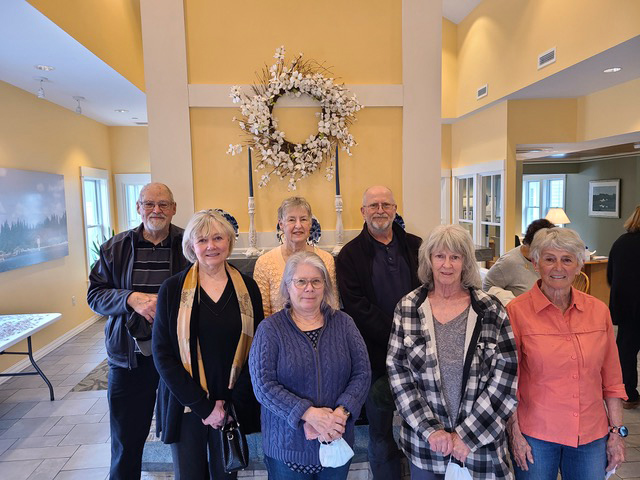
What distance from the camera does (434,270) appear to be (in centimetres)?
153

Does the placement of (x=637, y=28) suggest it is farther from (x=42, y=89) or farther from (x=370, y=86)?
(x=42, y=89)

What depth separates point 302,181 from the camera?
3.15 m

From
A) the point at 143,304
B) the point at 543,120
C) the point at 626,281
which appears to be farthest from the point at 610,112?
the point at 143,304

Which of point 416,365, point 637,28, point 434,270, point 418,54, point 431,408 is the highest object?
point 637,28

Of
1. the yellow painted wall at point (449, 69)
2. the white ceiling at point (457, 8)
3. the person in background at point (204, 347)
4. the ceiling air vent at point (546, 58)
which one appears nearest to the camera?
the person in background at point (204, 347)

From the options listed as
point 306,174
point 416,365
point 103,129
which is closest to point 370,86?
point 306,174

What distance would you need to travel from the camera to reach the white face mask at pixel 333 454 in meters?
1.42

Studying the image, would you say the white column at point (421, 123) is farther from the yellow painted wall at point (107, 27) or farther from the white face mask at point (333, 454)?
the yellow painted wall at point (107, 27)

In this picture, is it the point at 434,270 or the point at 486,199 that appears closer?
the point at 434,270

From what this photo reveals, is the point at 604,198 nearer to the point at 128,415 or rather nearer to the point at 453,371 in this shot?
the point at 453,371

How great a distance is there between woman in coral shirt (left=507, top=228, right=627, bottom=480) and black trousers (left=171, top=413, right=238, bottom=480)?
1136 millimetres

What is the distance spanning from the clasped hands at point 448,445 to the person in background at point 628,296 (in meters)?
2.35

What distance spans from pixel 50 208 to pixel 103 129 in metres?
1.97

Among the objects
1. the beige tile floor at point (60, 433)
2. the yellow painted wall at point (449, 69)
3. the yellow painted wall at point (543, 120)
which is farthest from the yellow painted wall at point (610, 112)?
the beige tile floor at point (60, 433)
